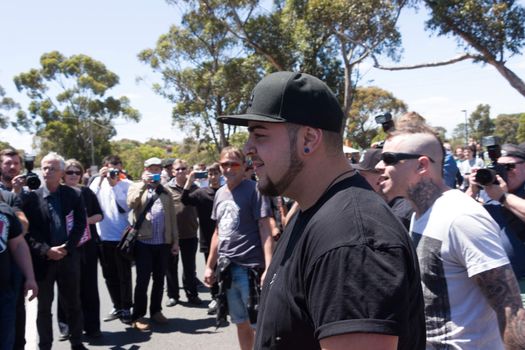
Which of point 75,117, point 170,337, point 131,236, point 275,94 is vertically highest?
point 75,117

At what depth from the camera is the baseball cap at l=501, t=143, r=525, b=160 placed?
3.74 m

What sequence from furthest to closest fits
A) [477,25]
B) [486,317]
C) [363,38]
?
[363,38]
[477,25]
[486,317]

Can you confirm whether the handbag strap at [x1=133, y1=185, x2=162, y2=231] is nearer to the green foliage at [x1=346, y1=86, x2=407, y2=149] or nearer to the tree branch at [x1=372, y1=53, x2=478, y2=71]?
the tree branch at [x1=372, y1=53, x2=478, y2=71]

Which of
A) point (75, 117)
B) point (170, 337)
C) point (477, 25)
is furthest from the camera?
point (75, 117)

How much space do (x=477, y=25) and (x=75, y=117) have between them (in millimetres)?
39377

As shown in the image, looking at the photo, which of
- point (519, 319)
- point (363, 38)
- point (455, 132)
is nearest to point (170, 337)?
point (519, 319)

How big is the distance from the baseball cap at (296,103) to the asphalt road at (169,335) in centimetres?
432

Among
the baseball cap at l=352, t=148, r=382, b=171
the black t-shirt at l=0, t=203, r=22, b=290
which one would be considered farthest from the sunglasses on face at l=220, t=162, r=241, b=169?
the black t-shirt at l=0, t=203, r=22, b=290

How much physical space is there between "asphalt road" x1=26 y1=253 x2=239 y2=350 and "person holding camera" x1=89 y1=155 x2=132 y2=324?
0.25 meters

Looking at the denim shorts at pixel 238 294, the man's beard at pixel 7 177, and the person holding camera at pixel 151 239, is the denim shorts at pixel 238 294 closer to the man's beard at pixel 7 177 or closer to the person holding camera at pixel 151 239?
the person holding camera at pixel 151 239

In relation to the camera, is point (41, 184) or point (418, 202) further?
point (41, 184)

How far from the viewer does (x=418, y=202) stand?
255 centimetres

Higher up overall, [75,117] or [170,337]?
[75,117]

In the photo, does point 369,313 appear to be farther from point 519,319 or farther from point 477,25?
point 477,25
